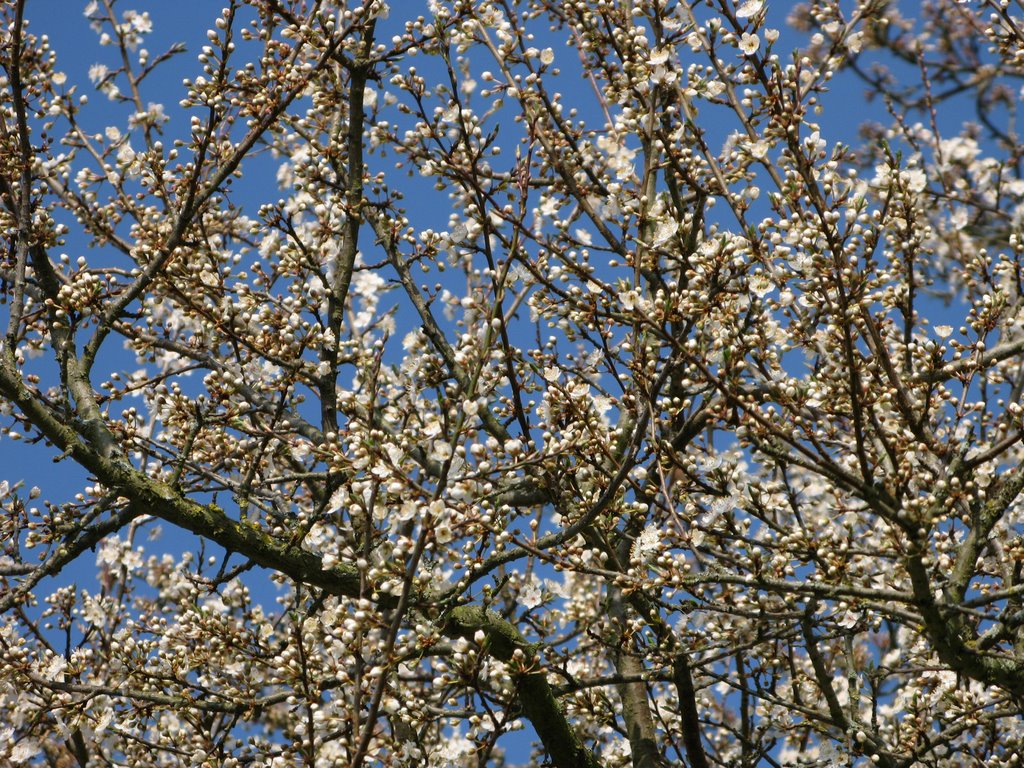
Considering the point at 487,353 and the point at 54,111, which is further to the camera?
the point at 54,111

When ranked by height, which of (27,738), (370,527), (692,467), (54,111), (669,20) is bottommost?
(27,738)

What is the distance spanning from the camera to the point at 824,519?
19.7 feet

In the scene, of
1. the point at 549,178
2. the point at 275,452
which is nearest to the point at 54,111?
the point at 275,452

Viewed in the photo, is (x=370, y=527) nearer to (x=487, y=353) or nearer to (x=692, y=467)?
(x=487, y=353)

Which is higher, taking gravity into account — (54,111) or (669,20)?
(54,111)

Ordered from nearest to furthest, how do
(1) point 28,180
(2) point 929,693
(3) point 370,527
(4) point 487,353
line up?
(4) point 487,353, (3) point 370,527, (1) point 28,180, (2) point 929,693

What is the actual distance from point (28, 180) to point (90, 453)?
68.4 inches

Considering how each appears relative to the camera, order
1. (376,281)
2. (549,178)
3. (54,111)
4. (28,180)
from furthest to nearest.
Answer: (376,281) < (54,111) < (549,178) < (28,180)

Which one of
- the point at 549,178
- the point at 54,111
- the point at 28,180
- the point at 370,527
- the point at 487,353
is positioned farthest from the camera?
the point at 54,111

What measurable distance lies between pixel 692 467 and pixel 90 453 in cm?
298

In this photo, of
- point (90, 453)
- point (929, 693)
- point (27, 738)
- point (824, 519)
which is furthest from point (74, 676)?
point (929, 693)

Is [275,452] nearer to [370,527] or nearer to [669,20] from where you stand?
[370,527]

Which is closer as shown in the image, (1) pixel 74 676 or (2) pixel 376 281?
(1) pixel 74 676

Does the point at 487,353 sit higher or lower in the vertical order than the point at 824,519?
lower
